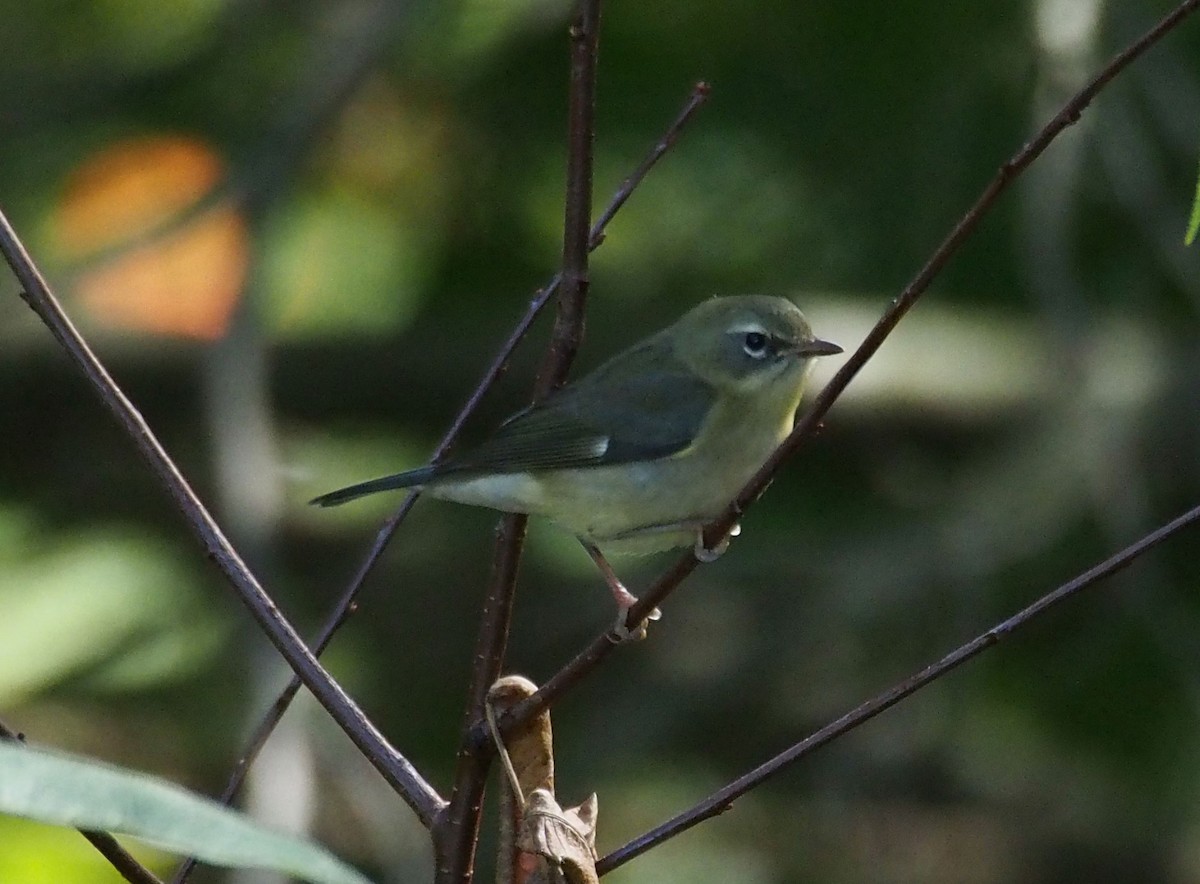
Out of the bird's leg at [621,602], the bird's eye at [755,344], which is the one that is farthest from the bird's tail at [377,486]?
the bird's eye at [755,344]

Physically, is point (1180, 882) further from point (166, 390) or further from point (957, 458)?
point (166, 390)

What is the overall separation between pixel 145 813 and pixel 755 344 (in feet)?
8.65

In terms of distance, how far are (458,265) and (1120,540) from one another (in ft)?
9.87

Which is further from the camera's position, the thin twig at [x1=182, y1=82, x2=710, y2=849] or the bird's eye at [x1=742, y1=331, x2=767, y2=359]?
the bird's eye at [x1=742, y1=331, x2=767, y2=359]

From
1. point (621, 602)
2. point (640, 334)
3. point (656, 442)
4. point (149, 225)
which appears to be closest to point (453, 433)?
point (621, 602)

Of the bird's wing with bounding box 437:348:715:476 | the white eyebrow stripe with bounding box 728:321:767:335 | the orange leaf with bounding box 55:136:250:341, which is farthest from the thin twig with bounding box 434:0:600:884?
the orange leaf with bounding box 55:136:250:341

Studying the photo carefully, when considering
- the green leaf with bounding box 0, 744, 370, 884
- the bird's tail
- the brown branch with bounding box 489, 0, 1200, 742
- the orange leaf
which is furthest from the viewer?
the orange leaf

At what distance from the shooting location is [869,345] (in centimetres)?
179

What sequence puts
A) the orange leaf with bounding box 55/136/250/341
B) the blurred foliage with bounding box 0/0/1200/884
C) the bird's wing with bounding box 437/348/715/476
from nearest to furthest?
the bird's wing with bounding box 437/348/715/476 < the blurred foliage with bounding box 0/0/1200/884 < the orange leaf with bounding box 55/136/250/341

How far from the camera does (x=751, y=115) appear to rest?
21.3ft

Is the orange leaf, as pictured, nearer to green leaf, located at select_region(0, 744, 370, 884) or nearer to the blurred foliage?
the blurred foliage

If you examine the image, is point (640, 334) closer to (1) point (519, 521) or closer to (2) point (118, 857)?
(1) point (519, 521)

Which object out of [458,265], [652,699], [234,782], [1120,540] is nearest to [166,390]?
[458,265]

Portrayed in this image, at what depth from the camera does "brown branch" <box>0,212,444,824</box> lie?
6.93ft
